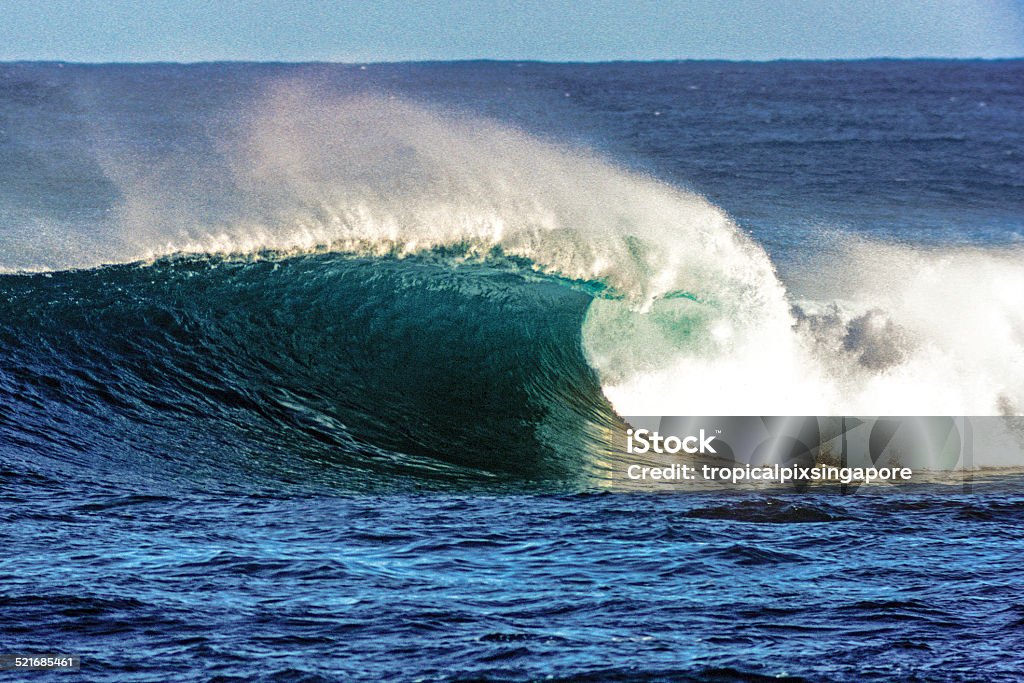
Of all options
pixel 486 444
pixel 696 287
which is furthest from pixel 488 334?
pixel 486 444

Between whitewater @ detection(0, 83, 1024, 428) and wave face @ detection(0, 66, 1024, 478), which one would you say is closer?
wave face @ detection(0, 66, 1024, 478)

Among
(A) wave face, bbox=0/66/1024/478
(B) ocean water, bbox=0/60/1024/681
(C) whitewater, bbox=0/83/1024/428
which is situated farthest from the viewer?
(C) whitewater, bbox=0/83/1024/428

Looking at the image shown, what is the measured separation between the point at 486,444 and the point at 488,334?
2.76 m

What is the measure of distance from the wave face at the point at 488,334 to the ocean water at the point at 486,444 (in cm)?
5

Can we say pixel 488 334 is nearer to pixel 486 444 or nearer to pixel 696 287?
pixel 696 287

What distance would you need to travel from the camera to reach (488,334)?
41.5ft

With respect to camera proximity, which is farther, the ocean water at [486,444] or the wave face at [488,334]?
the wave face at [488,334]

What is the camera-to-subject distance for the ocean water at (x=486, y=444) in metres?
5.71

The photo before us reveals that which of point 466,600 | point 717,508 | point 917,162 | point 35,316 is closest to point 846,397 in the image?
point 717,508

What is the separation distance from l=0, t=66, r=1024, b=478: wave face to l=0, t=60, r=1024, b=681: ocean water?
0.05m

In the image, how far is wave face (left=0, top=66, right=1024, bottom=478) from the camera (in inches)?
404

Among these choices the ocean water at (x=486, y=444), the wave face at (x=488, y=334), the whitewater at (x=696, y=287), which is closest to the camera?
the ocean water at (x=486, y=444)

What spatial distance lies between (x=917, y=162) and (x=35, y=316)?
37.1 meters

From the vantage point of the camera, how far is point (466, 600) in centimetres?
614
